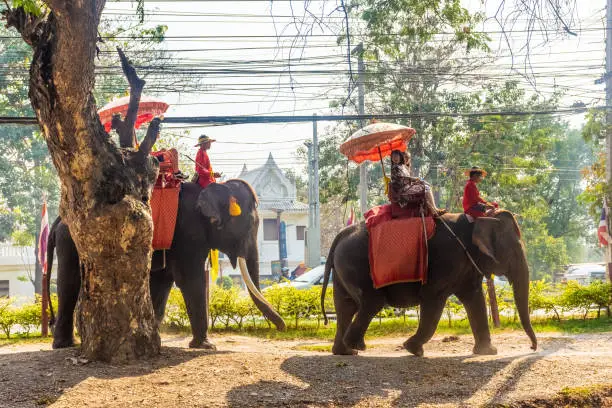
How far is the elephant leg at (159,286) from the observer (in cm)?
1163

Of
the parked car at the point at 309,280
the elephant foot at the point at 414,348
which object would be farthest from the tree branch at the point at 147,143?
the parked car at the point at 309,280

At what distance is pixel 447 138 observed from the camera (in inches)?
1045

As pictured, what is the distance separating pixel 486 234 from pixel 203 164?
14.0 ft

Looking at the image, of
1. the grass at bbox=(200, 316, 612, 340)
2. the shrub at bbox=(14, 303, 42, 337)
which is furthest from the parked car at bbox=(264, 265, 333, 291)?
the shrub at bbox=(14, 303, 42, 337)

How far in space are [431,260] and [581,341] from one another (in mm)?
4352

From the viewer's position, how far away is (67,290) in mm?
10438

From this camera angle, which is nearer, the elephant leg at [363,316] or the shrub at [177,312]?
the elephant leg at [363,316]

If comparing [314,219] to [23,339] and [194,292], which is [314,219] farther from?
[194,292]

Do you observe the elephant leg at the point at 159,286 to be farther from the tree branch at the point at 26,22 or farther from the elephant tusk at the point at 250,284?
the tree branch at the point at 26,22

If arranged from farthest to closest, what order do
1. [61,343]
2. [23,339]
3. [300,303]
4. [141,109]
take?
[300,303] < [23,339] < [141,109] < [61,343]

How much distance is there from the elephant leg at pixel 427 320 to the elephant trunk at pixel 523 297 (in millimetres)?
1056

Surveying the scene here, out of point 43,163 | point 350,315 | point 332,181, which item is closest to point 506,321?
point 350,315

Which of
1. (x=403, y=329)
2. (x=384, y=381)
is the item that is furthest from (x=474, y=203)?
(x=403, y=329)

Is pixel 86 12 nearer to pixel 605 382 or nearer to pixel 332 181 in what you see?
pixel 605 382
